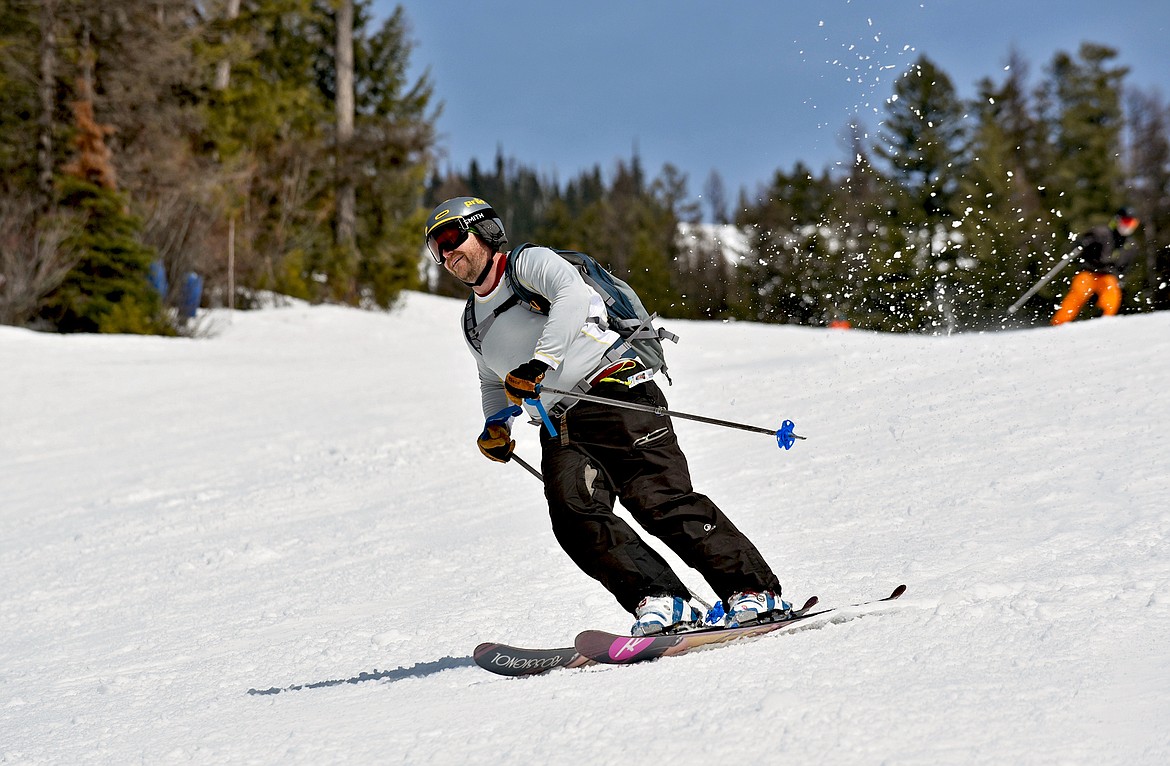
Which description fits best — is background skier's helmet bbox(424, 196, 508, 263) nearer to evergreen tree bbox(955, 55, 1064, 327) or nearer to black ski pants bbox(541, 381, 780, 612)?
black ski pants bbox(541, 381, 780, 612)

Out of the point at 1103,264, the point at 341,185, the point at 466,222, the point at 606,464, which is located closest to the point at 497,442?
the point at 606,464

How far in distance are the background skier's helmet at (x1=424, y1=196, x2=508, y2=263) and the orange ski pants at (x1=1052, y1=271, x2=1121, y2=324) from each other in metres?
12.7

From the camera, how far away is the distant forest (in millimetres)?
19078

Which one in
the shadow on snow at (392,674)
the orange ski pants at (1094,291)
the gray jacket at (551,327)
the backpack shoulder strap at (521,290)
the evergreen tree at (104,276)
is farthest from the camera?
the evergreen tree at (104,276)

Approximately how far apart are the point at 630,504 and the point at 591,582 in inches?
57.8

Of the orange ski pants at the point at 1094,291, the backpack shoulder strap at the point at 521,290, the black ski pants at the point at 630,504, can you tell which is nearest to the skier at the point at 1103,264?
the orange ski pants at the point at 1094,291

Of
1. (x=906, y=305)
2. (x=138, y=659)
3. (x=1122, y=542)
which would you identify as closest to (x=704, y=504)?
(x=1122, y=542)

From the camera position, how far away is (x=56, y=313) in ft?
60.1

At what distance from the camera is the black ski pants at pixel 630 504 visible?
3480mm

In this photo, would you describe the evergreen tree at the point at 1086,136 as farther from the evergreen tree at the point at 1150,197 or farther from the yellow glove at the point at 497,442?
the yellow glove at the point at 497,442

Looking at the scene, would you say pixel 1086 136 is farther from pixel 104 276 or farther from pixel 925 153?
pixel 104 276

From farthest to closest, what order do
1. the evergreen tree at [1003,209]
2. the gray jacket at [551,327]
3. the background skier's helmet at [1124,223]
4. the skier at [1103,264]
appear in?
the evergreen tree at [1003,209], the background skier's helmet at [1124,223], the skier at [1103,264], the gray jacket at [551,327]

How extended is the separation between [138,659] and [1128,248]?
1446 cm

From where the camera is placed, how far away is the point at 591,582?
489 cm
